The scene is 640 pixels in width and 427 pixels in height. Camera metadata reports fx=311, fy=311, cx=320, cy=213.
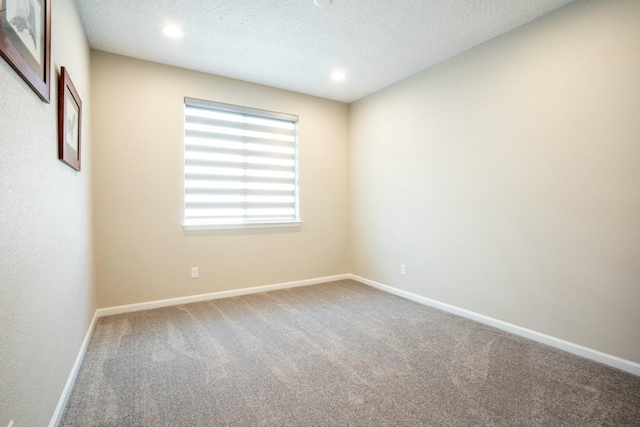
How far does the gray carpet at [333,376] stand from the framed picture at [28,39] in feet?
5.51

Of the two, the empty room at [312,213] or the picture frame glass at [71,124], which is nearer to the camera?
the empty room at [312,213]

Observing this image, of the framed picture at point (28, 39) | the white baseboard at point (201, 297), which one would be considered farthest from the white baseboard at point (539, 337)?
the framed picture at point (28, 39)

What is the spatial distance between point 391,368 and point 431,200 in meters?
1.95

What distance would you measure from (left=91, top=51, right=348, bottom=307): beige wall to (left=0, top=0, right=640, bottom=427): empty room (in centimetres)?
2

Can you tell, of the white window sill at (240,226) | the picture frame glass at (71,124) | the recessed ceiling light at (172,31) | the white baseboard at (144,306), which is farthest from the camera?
the white window sill at (240,226)

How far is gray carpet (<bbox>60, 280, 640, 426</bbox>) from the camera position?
1656 mm

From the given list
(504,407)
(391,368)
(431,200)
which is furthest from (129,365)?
(431,200)

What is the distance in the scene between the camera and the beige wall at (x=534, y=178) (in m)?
2.15

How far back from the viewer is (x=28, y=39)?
127cm

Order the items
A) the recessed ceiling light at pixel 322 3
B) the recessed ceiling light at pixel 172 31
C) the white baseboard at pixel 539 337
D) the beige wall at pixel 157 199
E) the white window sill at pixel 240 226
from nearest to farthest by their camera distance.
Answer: the white baseboard at pixel 539 337 < the recessed ceiling light at pixel 322 3 < the recessed ceiling light at pixel 172 31 < the beige wall at pixel 157 199 < the white window sill at pixel 240 226

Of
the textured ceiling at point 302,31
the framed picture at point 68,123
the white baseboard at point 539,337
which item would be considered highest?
the textured ceiling at point 302,31

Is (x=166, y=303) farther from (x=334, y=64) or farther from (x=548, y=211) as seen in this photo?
(x=548, y=211)

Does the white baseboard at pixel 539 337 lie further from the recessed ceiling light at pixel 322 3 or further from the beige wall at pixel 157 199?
the recessed ceiling light at pixel 322 3

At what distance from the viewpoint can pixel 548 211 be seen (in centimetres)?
251
